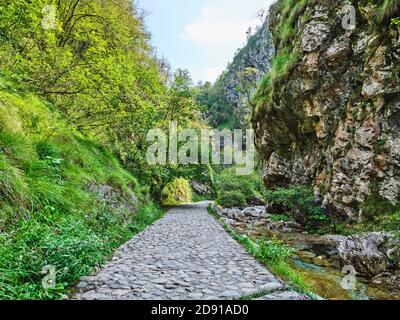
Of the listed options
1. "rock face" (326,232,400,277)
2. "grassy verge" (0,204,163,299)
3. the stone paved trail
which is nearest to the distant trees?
"grassy verge" (0,204,163,299)

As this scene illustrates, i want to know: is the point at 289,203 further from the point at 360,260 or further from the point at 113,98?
the point at 113,98

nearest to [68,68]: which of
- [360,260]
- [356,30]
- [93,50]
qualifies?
[93,50]

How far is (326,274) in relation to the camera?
7.46 meters

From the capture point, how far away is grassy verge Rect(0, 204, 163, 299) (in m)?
3.62

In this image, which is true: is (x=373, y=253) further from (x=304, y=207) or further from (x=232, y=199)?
(x=232, y=199)

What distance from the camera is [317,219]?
47.0ft

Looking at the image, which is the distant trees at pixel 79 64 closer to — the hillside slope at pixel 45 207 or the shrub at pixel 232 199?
the hillside slope at pixel 45 207

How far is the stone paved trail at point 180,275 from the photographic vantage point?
3955 millimetres

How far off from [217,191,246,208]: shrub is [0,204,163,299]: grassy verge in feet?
77.8

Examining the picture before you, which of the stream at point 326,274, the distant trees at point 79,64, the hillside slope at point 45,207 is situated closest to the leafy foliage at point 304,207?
the stream at point 326,274

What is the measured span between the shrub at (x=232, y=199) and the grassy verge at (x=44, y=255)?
2370 centimetres

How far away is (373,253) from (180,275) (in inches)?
209

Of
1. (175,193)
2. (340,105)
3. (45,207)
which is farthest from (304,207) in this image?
(175,193)

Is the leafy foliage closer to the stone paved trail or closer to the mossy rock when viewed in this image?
the stone paved trail
